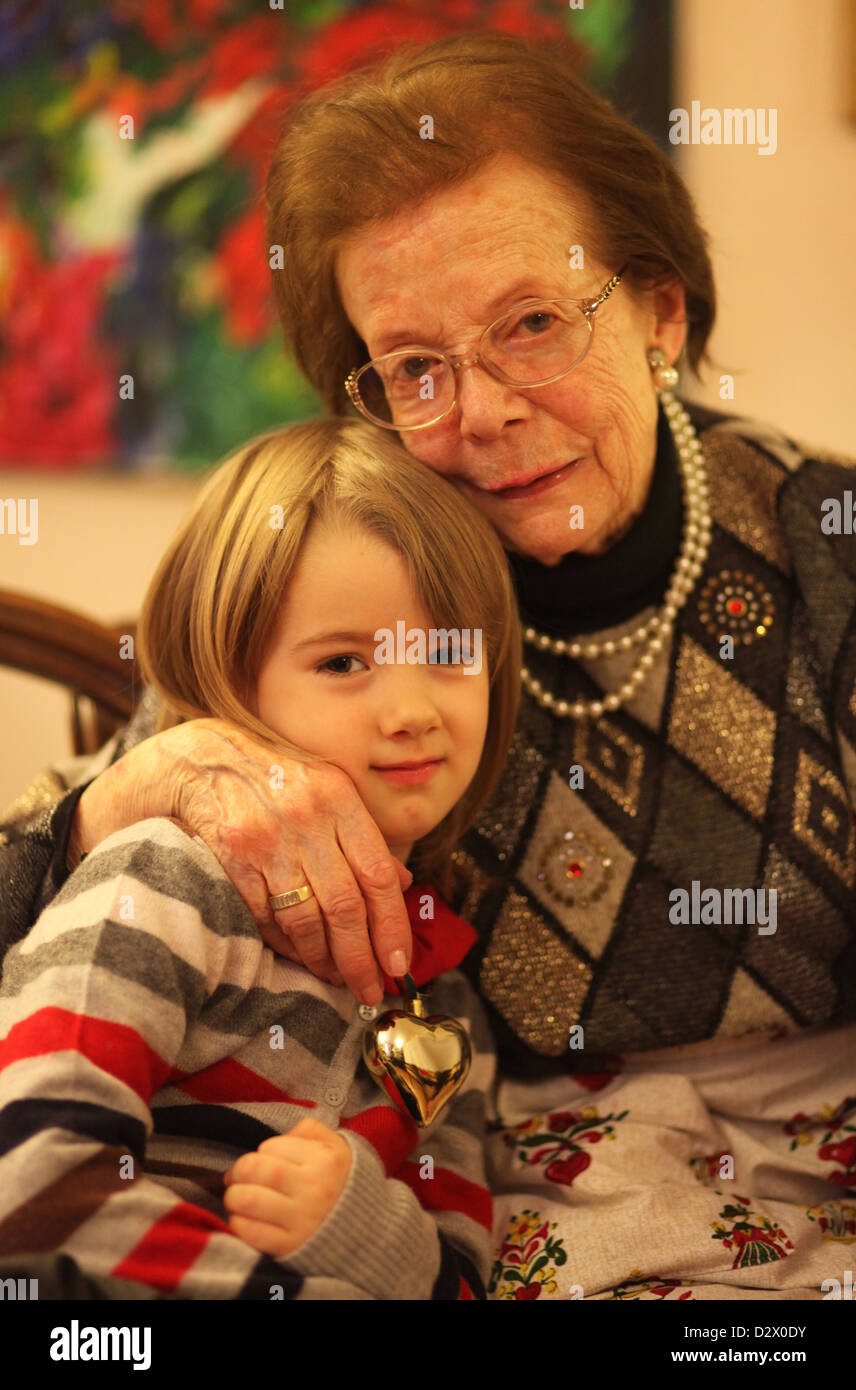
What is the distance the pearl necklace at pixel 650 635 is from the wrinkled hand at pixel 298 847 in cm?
34

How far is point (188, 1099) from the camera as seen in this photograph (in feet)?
3.14

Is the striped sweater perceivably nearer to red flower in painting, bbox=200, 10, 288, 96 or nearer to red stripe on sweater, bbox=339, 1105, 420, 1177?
red stripe on sweater, bbox=339, 1105, 420, 1177

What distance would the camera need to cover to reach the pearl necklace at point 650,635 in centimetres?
129

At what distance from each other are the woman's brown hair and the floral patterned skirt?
0.86m

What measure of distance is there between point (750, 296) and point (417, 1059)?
183 cm

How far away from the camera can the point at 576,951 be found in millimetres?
1257

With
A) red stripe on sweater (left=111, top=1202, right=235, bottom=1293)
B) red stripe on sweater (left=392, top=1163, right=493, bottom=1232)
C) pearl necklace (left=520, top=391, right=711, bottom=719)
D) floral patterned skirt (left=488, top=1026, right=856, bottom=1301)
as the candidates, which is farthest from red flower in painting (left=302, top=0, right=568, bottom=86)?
red stripe on sweater (left=111, top=1202, right=235, bottom=1293)

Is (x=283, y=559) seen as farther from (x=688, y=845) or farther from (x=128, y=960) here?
(x=688, y=845)

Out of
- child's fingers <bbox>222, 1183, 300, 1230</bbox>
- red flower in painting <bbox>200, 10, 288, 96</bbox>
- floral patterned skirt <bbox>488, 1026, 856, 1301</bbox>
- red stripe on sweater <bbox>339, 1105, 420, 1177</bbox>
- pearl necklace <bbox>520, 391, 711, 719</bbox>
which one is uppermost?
red flower in painting <bbox>200, 10, 288, 96</bbox>

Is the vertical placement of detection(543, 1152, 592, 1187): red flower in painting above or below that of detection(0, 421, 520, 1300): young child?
below

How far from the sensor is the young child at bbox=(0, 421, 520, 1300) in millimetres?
793

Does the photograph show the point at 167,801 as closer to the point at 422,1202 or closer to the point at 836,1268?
the point at 422,1202

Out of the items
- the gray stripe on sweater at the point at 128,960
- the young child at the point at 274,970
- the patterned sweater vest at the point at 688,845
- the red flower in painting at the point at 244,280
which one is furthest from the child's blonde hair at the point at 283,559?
the red flower in painting at the point at 244,280
